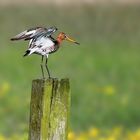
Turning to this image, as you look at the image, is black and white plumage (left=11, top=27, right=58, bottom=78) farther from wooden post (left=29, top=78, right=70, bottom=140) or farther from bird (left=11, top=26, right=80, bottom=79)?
wooden post (left=29, top=78, right=70, bottom=140)

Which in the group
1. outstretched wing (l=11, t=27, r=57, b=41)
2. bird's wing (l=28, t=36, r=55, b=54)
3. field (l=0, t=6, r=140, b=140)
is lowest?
bird's wing (l=28, t=36, r=55, b=54)

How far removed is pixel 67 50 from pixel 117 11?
4.35 meters

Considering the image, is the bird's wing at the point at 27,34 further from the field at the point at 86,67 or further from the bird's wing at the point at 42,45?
the field at the point at 86,67

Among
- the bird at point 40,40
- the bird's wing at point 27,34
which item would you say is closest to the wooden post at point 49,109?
the bird at point 40,40

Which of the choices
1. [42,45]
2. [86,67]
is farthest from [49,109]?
[86,67]

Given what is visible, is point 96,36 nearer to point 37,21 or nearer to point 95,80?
point 37,21

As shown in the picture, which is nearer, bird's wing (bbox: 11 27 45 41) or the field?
bird's wing (bbox: 11 27 45 41)

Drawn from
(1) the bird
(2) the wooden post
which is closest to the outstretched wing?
(1) the bird

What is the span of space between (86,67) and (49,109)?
10.4 meters

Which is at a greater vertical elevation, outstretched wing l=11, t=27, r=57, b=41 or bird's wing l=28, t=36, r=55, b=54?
outstretched wing l=11, t=27, r=57, b=41

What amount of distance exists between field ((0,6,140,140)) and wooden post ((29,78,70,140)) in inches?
97.0

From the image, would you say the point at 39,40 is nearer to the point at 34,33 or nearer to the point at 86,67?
the point at 34,33

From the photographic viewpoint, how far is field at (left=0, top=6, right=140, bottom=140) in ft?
41.1

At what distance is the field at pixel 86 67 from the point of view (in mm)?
12516
